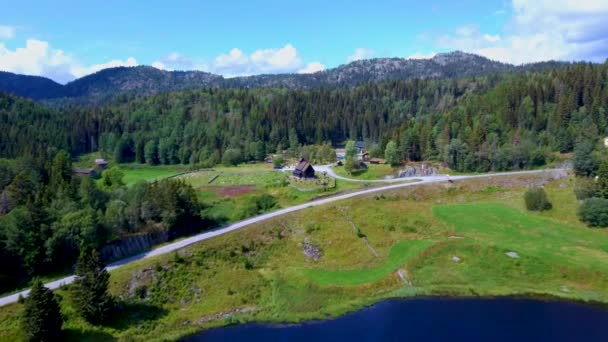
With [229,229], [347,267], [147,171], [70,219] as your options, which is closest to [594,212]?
[347,267]

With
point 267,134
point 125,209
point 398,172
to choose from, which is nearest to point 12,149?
point 267,134

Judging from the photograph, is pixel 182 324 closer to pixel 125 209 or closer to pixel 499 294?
pixel 125 209

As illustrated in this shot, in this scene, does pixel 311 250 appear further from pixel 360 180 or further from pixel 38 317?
pixel 360 180

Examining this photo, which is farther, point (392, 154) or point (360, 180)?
point (392, 154)

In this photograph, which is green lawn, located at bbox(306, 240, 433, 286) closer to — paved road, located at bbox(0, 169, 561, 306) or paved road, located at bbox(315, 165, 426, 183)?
paved road, located at bbox(0, 169, 561, 306)

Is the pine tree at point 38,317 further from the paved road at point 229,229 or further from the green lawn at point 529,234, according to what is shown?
the green lawn at point 529,234

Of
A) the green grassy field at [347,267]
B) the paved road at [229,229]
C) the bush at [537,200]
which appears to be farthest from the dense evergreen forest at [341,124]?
the green grassy field at [347,267]
